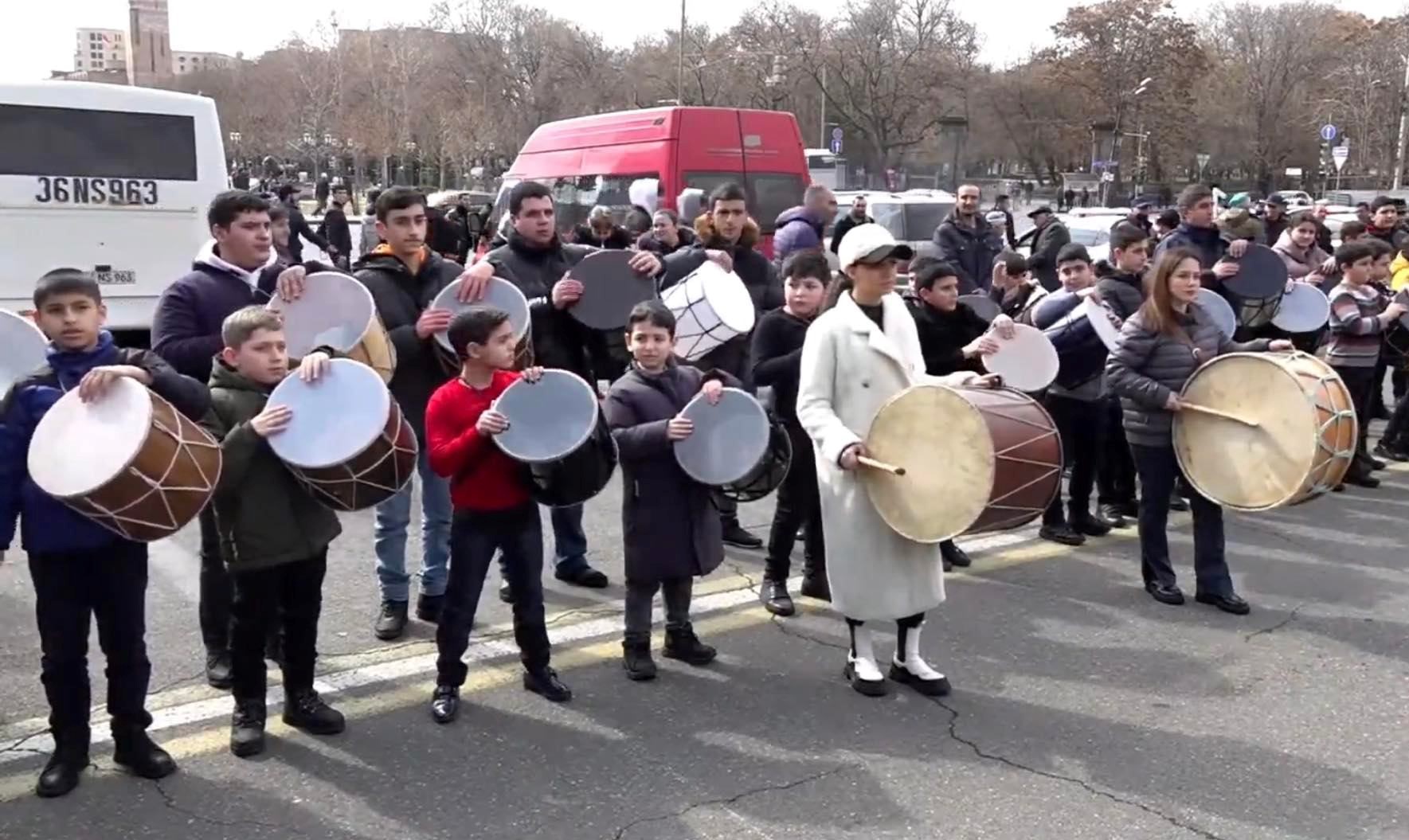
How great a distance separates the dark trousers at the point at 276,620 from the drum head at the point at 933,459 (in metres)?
1.91

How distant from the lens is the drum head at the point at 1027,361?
6164 millimetres

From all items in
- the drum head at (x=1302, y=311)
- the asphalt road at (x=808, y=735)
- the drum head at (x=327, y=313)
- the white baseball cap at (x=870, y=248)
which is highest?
the white baseball cap at (x=870, y=248)

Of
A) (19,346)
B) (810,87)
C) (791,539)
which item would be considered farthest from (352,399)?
(810,87)

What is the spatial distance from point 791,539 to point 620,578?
92 centimetres

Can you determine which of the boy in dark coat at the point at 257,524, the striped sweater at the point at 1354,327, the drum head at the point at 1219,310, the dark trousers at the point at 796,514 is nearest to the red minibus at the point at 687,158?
the striped sweater at the point at 1354,327

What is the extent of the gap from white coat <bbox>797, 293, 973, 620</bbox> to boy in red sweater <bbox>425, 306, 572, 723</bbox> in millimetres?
1027

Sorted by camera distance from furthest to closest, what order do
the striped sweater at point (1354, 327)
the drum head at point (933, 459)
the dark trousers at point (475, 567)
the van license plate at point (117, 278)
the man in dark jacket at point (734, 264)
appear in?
1. the van license plate at point (117, 278)
2. the striped sweater at point (1354, 327)
3. the man in dark jacket at point (734, 264)
4. the dark trousers at point (475, 567)
5. the drum head at point (933, 459)

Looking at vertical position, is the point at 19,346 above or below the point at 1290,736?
above

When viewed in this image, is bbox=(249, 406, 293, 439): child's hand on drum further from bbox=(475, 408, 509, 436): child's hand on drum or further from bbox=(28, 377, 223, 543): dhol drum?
bbox=(475, 408, 509, 436): child's hand on drum

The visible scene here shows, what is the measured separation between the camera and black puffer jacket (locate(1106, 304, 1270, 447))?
5543mm

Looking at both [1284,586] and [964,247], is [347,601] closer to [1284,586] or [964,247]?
[1284,586]

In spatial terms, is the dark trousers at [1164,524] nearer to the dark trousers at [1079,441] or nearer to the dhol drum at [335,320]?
the dark trousers at [1079,441]

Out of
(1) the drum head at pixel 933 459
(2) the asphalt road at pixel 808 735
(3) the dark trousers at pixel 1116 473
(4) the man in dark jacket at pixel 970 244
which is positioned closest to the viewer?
(2) the asphalt road at pixel 808 735

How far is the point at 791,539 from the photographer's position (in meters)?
5.67
